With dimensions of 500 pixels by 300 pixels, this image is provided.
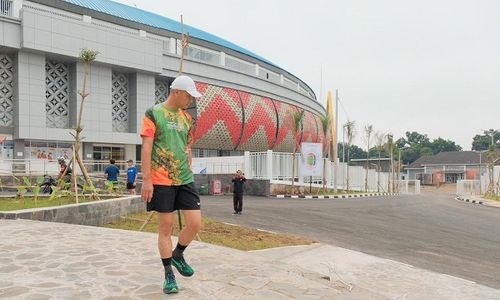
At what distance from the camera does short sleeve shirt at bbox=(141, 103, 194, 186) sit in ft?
11.5

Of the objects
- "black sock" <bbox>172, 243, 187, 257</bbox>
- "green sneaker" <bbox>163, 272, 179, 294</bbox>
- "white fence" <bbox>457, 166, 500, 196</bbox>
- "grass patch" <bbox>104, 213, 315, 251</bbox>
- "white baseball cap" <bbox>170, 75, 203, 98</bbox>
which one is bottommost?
"white fence" <bbox>457, 166, 500, 196</bbox>

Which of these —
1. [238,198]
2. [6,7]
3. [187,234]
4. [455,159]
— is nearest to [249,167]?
[238,198]

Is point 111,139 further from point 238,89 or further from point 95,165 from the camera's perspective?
point 238,89

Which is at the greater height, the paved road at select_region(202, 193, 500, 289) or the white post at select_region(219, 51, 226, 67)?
the white post at select_region(219, 51, 226, 67)

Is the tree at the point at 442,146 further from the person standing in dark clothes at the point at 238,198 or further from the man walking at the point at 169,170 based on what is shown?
the man walking at the point at 169,170

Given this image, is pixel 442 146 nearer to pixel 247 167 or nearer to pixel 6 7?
pixel 247 167

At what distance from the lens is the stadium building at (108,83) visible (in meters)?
27.3


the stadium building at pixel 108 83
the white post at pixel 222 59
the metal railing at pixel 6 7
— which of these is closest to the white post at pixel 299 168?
the stadium building at pixel 108 83

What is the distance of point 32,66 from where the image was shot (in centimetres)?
2772

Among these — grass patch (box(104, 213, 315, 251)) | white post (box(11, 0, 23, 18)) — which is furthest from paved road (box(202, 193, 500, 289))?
white post (box(11, 0, 23, 18))

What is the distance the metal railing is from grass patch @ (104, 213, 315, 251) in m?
24.9

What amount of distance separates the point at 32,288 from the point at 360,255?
4.74m

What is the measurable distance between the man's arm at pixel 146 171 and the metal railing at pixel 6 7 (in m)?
29.3

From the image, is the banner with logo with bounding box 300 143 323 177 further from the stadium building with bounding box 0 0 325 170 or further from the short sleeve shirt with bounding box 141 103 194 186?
the short sleeve shirt with bounding box 141 103 194 186
